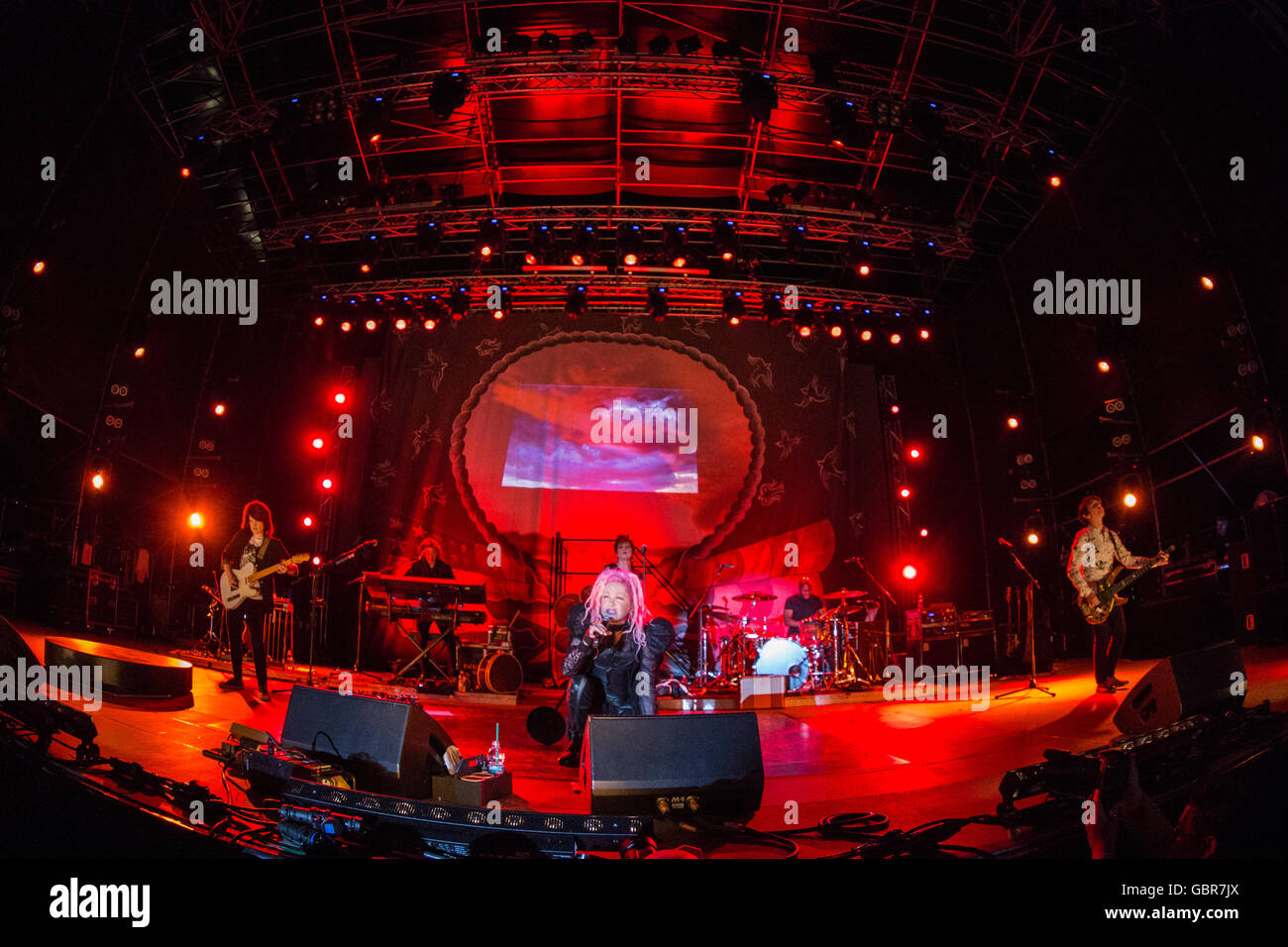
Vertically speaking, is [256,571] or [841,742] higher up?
[256,571]

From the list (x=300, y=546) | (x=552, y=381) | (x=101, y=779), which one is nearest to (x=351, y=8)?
(x=552, y=381)

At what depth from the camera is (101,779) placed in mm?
3344

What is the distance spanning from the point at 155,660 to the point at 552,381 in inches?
292

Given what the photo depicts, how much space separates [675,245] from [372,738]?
8.55 metres

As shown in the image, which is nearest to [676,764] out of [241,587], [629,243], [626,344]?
[241,587]

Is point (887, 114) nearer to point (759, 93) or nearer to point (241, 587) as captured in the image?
point (759, 93)

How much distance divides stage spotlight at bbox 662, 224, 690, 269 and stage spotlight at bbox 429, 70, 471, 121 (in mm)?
3183

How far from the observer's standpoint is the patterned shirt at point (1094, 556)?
23.0ft

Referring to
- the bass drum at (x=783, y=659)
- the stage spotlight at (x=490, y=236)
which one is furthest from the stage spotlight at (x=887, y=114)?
the bass drum at (x=783, y=659)

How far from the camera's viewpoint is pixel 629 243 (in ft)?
35.7

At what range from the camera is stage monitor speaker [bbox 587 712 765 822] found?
126 inches

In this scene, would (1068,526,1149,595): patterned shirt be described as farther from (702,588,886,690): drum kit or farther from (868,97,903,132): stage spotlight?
(868,97,903,132): stage spotlight

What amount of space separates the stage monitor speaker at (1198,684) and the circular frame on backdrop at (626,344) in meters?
7.96

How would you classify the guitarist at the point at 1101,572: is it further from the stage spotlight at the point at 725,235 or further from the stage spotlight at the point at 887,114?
the stage spotlight at the point at 725,235
